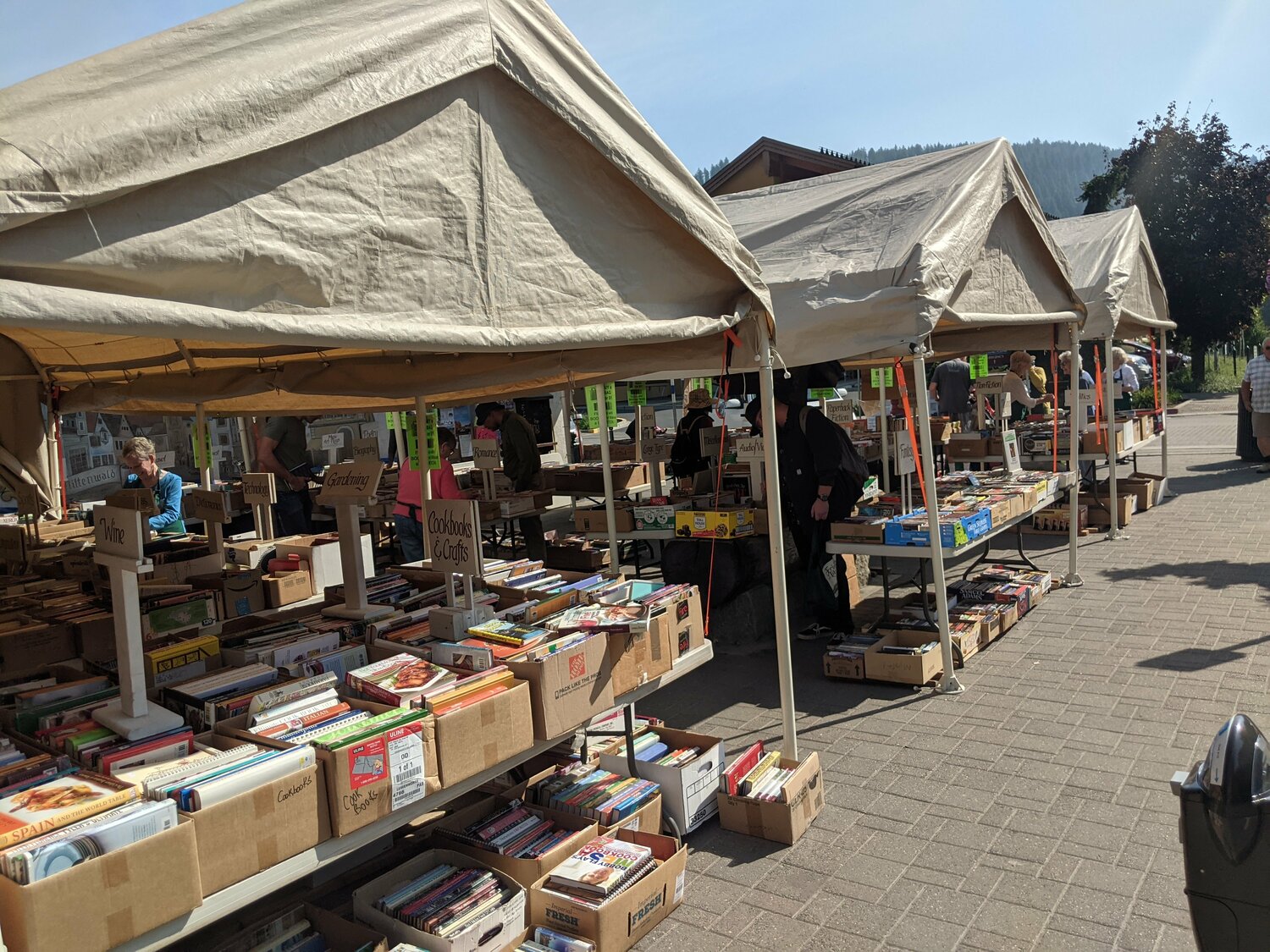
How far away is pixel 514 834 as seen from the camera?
12.4 ft

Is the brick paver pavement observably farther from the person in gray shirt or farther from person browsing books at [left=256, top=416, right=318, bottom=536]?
the person in gray shirt

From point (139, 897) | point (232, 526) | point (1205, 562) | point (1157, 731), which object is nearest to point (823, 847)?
point (1157, 731)

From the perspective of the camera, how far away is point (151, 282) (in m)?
2.20

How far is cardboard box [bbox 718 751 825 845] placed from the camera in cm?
420

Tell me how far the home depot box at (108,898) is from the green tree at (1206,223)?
3241 cm

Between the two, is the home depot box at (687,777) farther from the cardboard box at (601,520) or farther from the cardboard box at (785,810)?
the cardboard box at (601,520)

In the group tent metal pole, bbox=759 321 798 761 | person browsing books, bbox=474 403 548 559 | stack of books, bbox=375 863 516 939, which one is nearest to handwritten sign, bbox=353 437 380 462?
tent metal pole, bbox=759 321 798 761

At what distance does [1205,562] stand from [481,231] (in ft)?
28.2

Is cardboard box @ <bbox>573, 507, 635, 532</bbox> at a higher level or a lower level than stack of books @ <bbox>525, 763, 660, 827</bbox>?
higher

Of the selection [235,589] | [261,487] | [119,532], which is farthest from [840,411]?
[119,532]

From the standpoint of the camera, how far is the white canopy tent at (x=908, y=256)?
5.59 m

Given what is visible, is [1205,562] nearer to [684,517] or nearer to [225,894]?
[684,517]

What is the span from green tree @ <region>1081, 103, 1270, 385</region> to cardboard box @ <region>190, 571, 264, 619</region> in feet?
100

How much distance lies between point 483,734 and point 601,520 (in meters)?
5.46
